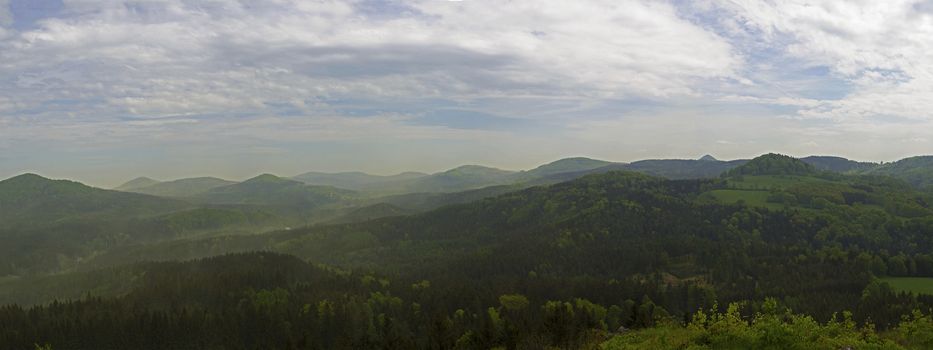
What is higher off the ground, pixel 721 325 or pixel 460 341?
pixel 721 325

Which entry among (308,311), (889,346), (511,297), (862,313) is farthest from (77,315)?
(862,313)

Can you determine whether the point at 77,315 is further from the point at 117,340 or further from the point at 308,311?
the point at 308,311

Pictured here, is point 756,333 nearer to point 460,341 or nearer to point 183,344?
point 460,341

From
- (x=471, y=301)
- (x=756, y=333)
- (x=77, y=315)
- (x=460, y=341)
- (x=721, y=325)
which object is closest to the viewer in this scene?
(x=756, y=333)

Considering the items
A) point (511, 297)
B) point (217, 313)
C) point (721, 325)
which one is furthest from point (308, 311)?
point (721, 325)

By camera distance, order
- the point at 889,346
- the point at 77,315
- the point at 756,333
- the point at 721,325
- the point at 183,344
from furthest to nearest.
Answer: the point at 77,315, the point at 183,344, the point at 721,325, the point at 756,333, the point at 889,346

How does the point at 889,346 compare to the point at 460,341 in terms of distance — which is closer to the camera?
the point at 889,346

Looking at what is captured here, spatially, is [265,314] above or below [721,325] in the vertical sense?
below

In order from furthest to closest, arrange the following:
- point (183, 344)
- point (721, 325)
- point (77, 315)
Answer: point (77, 315), point (183, 344), point (721, 325)

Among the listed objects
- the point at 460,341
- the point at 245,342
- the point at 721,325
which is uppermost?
the point at 721,325

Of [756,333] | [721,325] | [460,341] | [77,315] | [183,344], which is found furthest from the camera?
[77,315]
